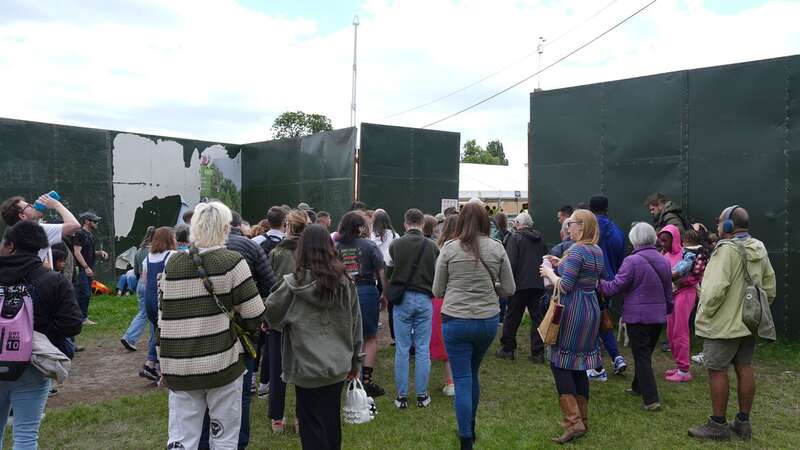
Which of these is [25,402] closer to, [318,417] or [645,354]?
[318,417]

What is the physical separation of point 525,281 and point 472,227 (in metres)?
3.07

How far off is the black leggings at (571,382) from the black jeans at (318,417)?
6.38 ft

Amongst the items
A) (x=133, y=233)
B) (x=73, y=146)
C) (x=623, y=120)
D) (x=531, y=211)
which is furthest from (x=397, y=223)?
(x=73, y=146)

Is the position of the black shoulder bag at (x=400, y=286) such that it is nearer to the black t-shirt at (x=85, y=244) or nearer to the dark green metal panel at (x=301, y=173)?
the black t-shirt at (x=85, y=244)

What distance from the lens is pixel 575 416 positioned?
4762 millimetres

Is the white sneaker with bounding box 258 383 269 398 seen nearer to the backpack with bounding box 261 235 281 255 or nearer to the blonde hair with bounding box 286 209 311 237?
the backpack with bounding box 261 235 281 255

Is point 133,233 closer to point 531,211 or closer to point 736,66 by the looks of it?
point 531,211

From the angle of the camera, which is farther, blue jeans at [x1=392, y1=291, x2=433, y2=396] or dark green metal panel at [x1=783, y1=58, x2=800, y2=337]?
dark green metal panel at [x1=783, y1=58, x2=800, y2=337]

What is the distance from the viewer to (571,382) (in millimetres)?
4699

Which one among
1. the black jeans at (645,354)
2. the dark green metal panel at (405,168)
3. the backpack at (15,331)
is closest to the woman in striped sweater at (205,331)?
the backpack at (15,331)

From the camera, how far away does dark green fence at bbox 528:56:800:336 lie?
7.80 meters

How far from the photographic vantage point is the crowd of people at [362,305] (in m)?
3.46

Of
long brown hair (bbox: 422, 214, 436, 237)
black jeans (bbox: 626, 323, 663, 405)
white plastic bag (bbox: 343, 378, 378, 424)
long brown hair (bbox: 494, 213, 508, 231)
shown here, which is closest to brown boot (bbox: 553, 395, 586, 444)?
black jeans (bbox: 626, 323, 663, 405)

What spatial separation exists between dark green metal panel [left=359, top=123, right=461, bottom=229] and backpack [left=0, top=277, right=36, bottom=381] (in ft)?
29.8
